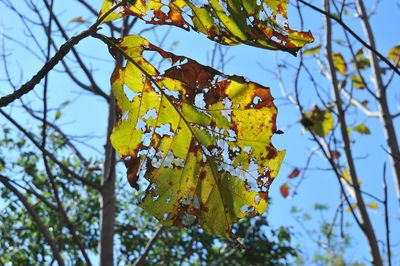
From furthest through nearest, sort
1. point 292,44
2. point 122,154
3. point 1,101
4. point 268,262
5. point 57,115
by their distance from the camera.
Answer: point 268,262 < point 57,115 < point 122,154 < point 292,44 < point 1,101

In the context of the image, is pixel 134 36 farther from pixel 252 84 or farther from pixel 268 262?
pixel 268 262

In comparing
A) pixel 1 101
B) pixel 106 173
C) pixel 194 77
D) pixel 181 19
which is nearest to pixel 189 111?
pixel 194 77

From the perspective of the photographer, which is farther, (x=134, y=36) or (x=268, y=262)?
(x=268, y=262)

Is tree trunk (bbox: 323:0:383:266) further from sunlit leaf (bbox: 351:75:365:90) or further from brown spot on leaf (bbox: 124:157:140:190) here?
brown spot on leaf (bbox: 124:157:140:190)

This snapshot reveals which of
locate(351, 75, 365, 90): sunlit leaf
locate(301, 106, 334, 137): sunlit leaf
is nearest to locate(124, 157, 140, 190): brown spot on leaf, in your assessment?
locate(301, 106, 334, 137): sunlit leaf

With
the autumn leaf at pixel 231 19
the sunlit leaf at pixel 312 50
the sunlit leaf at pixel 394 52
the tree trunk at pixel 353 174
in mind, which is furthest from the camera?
the sunlit leaf at pixel 312 50

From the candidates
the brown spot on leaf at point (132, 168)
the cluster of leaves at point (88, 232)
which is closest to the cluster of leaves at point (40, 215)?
the cluster of leaves at point (88, 232)

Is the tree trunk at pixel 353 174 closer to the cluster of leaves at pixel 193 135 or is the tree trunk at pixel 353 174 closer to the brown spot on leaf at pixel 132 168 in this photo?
the cluster of leaves at pixel 193 135
